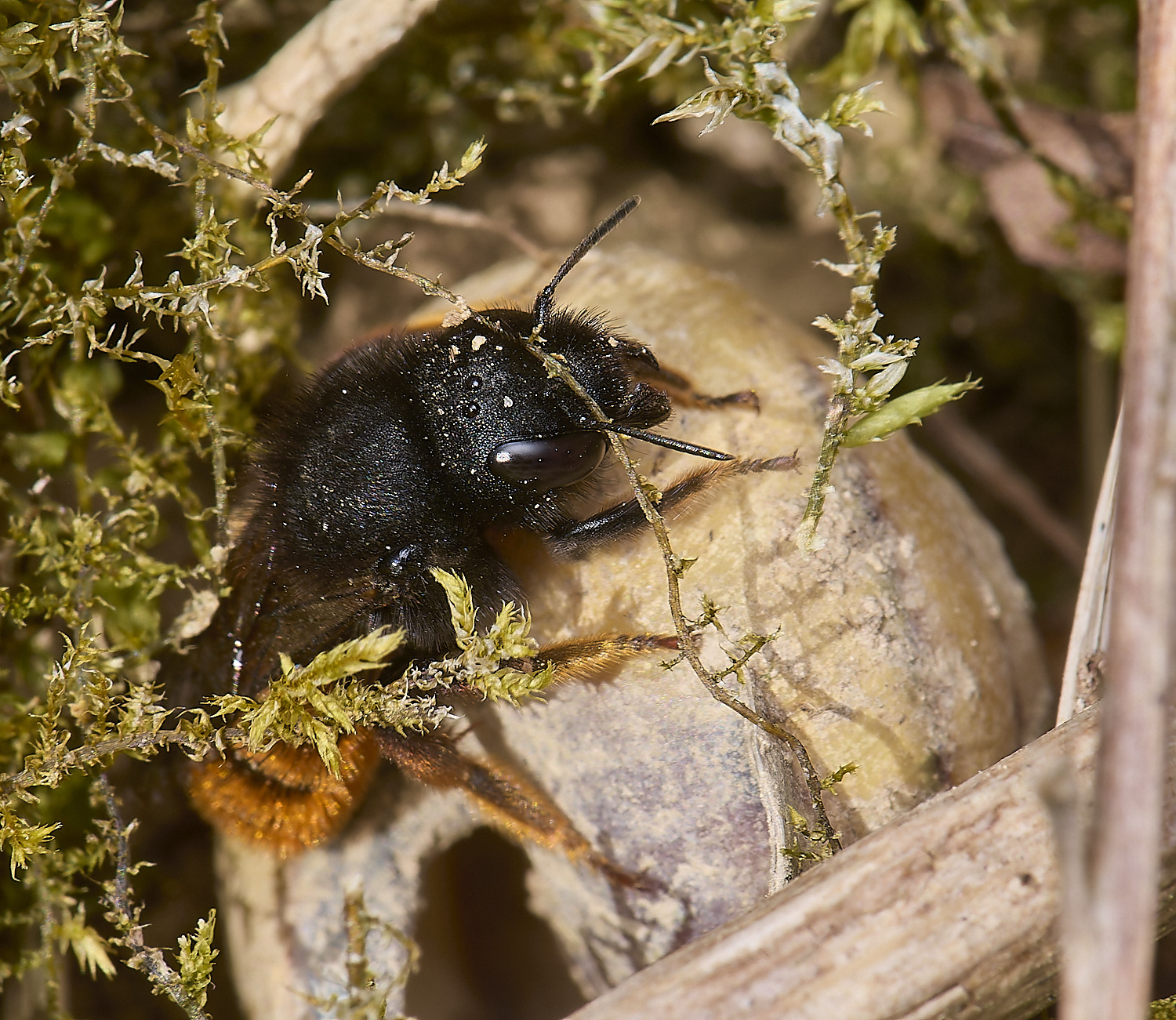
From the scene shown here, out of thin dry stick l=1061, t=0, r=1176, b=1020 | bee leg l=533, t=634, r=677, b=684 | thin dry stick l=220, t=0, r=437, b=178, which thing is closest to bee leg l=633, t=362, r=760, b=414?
bee leg l=533, t=634, r=677, b=684

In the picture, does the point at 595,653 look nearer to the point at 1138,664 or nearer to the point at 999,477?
→ the point at 1138,664

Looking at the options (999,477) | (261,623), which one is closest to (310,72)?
(261,623)

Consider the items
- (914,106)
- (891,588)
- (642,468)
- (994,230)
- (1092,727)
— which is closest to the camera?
(1092,727)

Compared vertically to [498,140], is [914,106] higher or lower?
lower

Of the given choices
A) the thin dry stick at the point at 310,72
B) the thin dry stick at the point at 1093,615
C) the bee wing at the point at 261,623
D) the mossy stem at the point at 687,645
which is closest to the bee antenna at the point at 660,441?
the mossy stem at the point at 687,645

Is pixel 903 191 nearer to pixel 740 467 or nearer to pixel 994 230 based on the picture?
pixel 994 230

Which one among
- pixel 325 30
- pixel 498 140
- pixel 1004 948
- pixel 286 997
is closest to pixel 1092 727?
pixel 1004 948

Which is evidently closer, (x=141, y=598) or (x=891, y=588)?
(x=891, y=588)

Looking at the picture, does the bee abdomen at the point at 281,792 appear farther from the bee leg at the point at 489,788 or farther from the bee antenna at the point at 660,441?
the bee antenna at the point at 660,441
